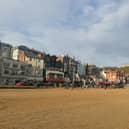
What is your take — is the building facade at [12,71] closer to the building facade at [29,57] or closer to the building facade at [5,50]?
the building facade at [29,57]

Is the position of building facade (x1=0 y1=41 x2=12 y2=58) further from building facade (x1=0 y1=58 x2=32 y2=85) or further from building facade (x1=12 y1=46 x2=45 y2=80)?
building facade (x1=0 y1=58 x2=32 y2=85)

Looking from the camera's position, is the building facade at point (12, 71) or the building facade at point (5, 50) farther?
the building facade at point (5, 50)

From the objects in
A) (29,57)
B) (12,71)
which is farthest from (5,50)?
(12,71)

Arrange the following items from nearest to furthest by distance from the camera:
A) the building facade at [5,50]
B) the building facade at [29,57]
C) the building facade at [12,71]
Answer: the building facade at [12,71] → the building facade at [5,50] → the building facade at [29,57]

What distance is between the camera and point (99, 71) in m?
178

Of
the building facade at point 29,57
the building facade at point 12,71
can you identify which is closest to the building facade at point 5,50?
the building facade at point 29,57

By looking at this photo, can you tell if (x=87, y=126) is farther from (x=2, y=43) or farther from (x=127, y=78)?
(x=127, y=78)

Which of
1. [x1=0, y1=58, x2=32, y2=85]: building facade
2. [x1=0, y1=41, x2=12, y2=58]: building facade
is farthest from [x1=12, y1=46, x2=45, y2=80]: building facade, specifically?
[x1=0, y1=58, x2=32, y2=85]: building facade

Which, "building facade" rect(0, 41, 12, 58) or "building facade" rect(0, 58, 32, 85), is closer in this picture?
"building facade" rect(0, 58, 32, 85)

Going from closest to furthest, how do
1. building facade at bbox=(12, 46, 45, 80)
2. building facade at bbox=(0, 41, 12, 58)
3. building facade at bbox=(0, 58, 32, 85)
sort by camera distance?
building facade at bbox=(0, 58, 32, 85) < building facade at bbox=(0, 41, 12, 58) < building facade at bbox=(12, 46, 45, 80)

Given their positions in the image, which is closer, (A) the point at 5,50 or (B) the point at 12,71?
(B) the point at 12,71

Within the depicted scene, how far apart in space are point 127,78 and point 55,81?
85.3m

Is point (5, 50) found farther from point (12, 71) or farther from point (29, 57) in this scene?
point (12, 71)

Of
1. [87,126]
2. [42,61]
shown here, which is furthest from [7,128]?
[42,61]
